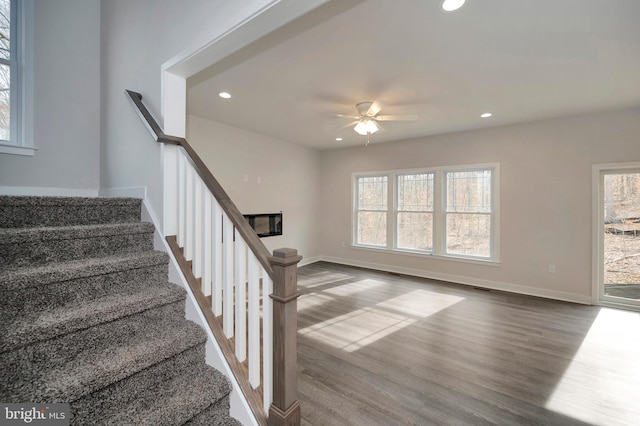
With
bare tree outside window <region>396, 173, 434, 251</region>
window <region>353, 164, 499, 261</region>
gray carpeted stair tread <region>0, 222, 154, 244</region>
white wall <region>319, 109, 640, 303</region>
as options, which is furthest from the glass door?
gray carpeted stair tread <region>0, 222, 154, 244</region>

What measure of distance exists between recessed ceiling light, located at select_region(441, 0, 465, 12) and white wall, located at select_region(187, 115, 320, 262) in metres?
3.50

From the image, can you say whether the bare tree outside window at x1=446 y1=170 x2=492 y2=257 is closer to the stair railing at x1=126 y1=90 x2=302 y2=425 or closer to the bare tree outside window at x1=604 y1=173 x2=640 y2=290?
the bare tree outside window at x1=604 y1=173 x2=640 y2=290

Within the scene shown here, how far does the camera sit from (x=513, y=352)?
2.55 m

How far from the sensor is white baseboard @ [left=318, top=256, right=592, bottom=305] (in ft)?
12.9

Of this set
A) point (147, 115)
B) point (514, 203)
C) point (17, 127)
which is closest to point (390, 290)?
point (514, 203)

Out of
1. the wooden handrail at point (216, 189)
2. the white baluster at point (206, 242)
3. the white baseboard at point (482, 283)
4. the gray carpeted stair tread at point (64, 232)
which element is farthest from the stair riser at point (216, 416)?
the white baseboard at point (482, 283)

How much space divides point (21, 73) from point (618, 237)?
282 inches

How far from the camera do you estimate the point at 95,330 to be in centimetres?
130

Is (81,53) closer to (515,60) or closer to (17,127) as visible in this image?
(17,127)

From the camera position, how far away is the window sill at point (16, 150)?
2.19 metres

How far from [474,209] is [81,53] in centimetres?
574

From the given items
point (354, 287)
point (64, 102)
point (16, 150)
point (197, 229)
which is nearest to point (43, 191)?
point (16, 150)

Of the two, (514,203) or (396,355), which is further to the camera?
(514,203)

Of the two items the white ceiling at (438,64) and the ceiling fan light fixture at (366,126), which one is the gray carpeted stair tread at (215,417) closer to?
the white ceiling at (438,64)
